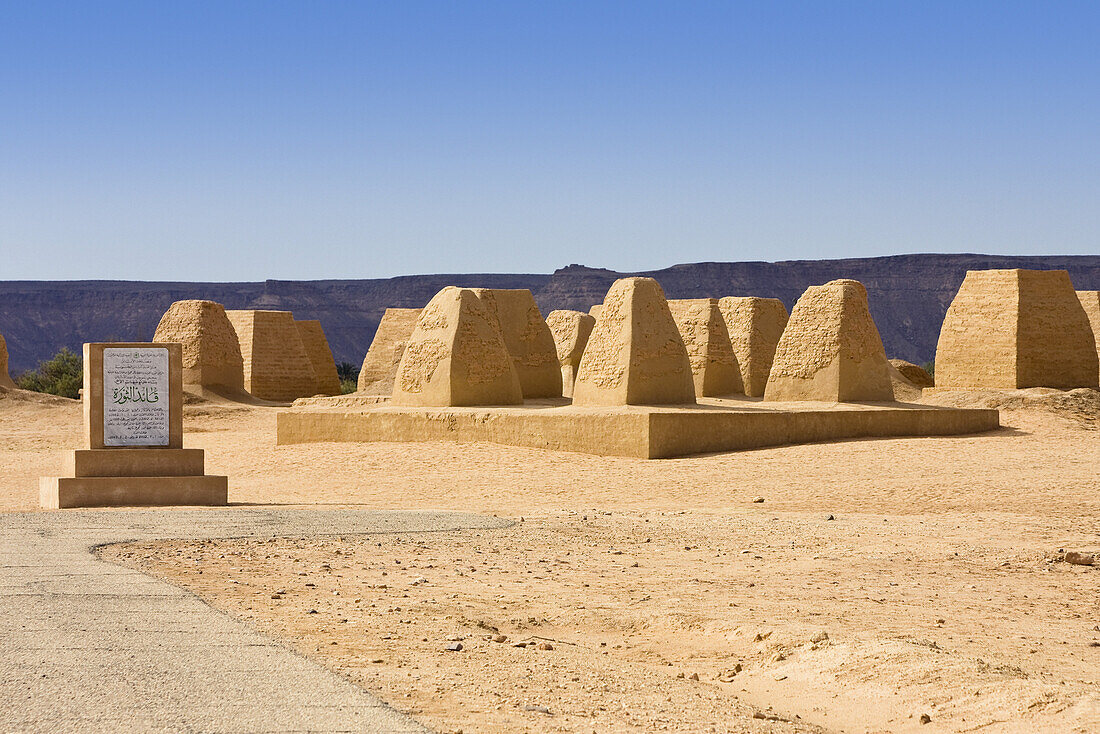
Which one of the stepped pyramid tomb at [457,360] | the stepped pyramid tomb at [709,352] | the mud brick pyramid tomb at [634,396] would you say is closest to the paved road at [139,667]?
the mud brick pyramid tomb at [634,396]

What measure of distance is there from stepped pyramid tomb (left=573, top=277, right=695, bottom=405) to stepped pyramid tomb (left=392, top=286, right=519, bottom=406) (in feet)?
5.42

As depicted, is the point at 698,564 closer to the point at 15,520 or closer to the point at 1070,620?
the point at 1070,620

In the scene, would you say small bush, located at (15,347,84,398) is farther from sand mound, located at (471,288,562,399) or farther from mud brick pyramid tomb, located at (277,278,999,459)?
mud brick pyramid tomb, located at (277,278,999,459)

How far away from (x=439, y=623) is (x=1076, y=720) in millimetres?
2823

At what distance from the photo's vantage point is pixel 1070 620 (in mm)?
6391

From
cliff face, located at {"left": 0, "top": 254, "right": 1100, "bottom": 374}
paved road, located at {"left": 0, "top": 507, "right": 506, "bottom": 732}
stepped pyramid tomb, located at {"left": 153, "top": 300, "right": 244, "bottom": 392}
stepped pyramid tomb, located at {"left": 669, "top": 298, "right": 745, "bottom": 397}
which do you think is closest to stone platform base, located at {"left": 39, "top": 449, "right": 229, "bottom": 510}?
paved road, located at {"left": 0, "top": 507, "right": 506, "bottom": 732}

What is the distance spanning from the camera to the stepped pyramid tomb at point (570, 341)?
25.2 m

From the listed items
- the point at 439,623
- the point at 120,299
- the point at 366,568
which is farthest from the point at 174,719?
the point at 120,299

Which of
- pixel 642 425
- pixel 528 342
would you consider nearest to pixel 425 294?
pixel 528 342

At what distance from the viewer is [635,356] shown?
16.5 meters

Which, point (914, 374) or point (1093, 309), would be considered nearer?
point (1093, 309)

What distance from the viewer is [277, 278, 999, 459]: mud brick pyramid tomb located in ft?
52.9

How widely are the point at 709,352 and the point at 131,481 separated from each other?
1262 centimetres

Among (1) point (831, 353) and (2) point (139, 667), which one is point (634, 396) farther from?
(2) point (139, 667)
